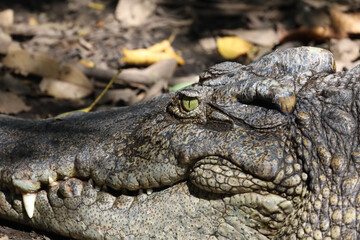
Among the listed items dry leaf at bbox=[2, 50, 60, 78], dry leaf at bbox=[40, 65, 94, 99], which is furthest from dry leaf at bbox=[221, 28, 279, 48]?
dry leaf at bbox=[2, 50, 60, 78]

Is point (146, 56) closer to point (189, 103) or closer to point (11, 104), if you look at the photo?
point (11, 104)

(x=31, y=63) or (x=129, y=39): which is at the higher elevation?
(x=31, y=63)

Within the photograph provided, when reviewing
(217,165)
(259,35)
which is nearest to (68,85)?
(259,35)

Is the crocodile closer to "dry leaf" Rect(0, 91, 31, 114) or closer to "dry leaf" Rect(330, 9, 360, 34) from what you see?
"dry leaf" Rect(0, 91, 31, 114)

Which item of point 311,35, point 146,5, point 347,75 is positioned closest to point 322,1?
point 311,35

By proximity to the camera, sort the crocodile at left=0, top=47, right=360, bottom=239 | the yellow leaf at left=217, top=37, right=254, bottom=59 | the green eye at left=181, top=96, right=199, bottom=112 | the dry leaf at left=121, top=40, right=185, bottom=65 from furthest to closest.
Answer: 1. the yellow leaf at left=217, top=37, right=254, bottom=59
2. the dry leaf at left=121, top=40, right=185, bottom=65
3. the green eye at left=181, top=96, right=199, bottom=112
4. the crocodile at left=0, top=47, right=360, bottom=239

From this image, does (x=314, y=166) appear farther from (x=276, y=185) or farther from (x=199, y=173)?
(x=199, y=173)
